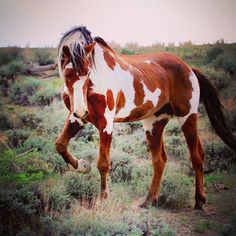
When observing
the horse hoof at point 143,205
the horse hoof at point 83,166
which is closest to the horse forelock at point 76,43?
the horse hoof at point 83,166

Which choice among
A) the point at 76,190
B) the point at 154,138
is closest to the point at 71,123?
the point at 76,190

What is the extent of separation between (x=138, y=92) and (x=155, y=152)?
84cm

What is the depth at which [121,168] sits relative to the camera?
4.37m

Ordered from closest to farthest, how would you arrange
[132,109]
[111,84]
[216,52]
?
[111,84] → [132,109] → [216,52]

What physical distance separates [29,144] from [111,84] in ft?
7.37

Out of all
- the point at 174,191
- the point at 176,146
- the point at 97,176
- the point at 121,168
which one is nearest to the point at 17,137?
the point at 121,168

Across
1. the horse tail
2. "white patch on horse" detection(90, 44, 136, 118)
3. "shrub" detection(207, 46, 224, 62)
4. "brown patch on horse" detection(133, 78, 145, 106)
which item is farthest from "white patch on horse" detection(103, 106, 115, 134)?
"shrub" detection(207, 46, 224, 62)

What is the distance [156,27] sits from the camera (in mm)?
4910

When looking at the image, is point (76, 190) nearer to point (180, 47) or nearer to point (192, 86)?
point (192, 86)

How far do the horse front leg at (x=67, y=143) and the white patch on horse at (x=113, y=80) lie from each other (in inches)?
15.7

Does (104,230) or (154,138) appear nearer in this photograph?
(104,230)

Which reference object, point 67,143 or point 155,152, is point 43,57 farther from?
point 67,143

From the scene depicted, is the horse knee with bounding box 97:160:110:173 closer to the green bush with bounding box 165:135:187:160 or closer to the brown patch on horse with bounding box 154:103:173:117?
the brown patch on horse with bounding box 154:103:173:117

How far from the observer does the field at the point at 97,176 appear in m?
3.05
